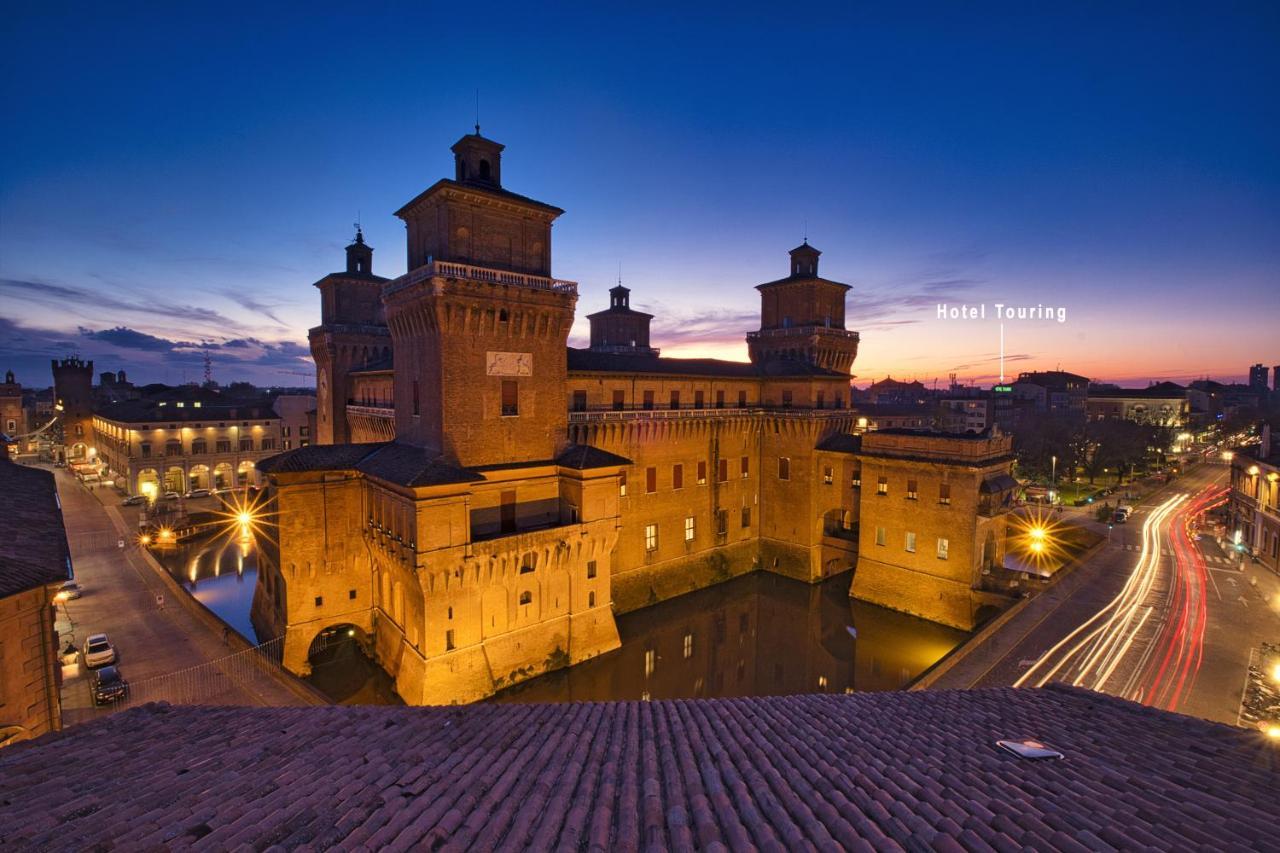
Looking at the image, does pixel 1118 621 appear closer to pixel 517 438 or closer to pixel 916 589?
pixel 916 589

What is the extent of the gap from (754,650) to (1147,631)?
19.1 metres

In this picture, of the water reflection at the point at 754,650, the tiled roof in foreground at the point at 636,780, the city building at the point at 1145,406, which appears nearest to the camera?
the tiled roof in foreground at the point at 636,780

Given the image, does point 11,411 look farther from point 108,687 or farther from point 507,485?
point 507,485

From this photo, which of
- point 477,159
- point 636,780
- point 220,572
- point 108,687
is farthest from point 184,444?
point 636,780

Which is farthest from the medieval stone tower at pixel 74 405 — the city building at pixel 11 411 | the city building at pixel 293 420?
the city building at pixel 293 420

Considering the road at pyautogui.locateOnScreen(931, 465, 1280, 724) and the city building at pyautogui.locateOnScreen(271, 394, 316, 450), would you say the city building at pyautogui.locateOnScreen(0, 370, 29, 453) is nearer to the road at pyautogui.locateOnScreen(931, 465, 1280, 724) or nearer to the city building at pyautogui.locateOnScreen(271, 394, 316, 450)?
the city building at pyautogui.locateOnScreen(271, 394, 316, 450)

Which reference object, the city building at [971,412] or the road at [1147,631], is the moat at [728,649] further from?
the city building at [971,412]

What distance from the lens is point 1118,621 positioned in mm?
28141

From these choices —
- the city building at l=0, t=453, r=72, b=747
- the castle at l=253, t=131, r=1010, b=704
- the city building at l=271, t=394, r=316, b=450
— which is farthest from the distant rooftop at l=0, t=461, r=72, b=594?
the city building at l=271, t=394, r=316, b=450

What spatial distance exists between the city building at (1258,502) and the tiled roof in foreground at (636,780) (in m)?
40.4

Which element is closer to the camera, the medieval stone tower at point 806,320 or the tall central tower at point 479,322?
the tall central tower at point 479,322

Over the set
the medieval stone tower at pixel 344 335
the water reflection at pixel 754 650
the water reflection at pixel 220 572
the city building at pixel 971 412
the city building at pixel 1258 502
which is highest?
the medieval stone tower at pixel 344 335

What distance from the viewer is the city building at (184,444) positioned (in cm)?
6047

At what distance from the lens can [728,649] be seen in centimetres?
3275
